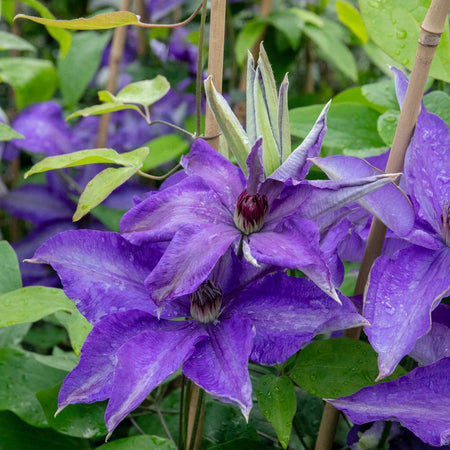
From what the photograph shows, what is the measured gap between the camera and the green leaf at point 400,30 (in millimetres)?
535

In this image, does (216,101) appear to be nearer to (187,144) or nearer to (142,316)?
(142,316)

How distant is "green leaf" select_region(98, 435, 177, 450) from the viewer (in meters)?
0.55

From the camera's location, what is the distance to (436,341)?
0.48 meters

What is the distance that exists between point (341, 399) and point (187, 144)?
685 millimetres

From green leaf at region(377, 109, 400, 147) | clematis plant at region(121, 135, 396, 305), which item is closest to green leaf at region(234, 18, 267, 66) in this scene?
green leaf at region(377, 109, 400, 147)

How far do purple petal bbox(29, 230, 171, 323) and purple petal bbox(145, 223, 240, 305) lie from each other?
0.22 feet

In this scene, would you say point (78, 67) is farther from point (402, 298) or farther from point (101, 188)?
point (402, 298)

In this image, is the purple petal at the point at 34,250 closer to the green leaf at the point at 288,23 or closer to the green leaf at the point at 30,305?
the green leaf at the point at 30,305

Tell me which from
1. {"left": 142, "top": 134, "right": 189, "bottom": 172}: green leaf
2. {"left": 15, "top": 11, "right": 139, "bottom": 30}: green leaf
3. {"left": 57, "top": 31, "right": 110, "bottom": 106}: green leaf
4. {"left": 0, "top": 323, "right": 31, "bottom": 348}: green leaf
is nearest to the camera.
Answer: {"left": 15, "top": 11, "right": 139, "bottom": 30}: green leaf

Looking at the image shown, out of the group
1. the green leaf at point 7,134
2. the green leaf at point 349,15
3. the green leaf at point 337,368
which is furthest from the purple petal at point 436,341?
the green leaf at point 349,15

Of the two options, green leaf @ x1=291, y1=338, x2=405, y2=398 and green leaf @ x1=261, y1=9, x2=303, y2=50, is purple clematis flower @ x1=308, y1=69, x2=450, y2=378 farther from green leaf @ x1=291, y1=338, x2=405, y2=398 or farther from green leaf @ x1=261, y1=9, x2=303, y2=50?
green leaf @ x1=261, y1=9, x2=303, y2=50

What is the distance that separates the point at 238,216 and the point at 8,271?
0.31m

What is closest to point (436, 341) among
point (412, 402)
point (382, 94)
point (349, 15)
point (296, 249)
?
point (412, 402)

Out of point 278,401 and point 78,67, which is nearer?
point 278,401
